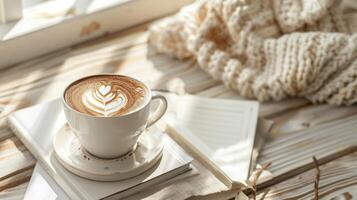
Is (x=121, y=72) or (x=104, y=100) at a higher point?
(x=104, y=100)

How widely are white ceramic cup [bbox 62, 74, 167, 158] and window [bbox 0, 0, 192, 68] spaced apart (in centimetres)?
36

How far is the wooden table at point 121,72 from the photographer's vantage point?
0.99 m

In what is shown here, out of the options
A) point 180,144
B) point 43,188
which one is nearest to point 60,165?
point 43,188

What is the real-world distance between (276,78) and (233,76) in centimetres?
8

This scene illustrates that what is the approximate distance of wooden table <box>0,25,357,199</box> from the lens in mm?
989

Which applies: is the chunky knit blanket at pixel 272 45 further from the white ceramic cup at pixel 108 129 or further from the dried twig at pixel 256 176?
the white ceramic cup at pixel 108 129

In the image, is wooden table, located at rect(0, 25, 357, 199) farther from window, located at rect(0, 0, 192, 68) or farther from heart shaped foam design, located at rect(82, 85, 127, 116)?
heart shaped foam design, located at rect(82, 85, 127, 116)

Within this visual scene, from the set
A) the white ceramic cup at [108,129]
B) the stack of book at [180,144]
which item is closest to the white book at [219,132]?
the stack of book at [180,144]

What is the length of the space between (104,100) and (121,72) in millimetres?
319

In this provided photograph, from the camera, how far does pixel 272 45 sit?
117cm

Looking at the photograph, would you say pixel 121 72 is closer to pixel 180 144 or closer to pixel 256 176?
pixel 180 144

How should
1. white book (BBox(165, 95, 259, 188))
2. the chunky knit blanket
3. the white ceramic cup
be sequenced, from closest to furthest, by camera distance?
the white ceramic cup
white book (BBox(165, 95, 259, 188))
the chunky knit blanket

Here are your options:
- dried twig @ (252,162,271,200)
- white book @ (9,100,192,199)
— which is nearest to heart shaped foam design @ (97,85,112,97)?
white book @ (9,100,192,199)

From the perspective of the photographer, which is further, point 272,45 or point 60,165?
point 272,45
